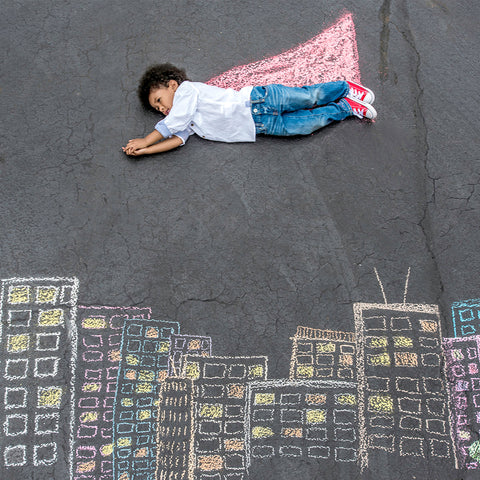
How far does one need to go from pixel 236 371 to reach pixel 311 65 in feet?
8.77

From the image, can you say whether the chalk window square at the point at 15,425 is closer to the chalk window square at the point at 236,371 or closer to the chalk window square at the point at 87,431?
the chalk window square at the point at 87,431

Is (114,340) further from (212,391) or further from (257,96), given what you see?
(257,96)

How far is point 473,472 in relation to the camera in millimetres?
3016

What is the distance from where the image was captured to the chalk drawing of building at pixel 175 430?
9.53ft

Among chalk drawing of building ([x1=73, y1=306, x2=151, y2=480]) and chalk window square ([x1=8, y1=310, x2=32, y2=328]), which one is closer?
chalk drawing of building ([x1=73, y1=306, x2=151, y2=480])

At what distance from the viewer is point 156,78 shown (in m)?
3.24

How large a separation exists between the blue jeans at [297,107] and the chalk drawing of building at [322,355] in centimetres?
163

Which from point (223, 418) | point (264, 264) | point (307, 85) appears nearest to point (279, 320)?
point (264, 264)

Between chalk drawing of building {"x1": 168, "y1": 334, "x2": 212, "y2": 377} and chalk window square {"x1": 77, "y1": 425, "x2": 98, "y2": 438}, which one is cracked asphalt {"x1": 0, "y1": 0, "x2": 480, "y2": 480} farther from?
chalk window square {"x1": 77, "y1": 425, "x2": 98, "y2": 438}

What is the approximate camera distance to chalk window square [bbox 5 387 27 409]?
2.89 m

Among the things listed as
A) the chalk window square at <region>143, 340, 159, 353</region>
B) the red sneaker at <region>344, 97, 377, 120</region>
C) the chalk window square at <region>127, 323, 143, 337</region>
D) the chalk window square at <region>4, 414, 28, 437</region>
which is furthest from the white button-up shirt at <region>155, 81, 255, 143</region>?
the chalk window square at <region>4, 414, 28, 437</region>

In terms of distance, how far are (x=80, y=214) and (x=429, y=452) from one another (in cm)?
316

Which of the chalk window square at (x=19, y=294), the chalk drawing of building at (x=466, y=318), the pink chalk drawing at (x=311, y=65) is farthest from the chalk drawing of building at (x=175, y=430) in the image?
the pink chalk drawing at (x=311, y=65)

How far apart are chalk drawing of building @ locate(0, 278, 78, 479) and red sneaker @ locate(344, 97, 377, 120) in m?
2.64
